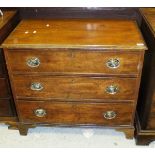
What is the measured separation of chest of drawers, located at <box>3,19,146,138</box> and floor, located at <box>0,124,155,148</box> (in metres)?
0.11

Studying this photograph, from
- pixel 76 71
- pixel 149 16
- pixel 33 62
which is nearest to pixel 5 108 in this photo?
pixel 33 62

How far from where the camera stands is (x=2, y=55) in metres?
1.44

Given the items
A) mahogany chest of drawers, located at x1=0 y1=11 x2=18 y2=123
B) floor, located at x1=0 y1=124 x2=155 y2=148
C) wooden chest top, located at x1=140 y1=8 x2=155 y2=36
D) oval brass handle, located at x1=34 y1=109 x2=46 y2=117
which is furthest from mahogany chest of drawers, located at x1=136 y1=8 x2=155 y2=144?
mahogany chest of drawers, located at x1=0 y1=11 x2=18 y2=123

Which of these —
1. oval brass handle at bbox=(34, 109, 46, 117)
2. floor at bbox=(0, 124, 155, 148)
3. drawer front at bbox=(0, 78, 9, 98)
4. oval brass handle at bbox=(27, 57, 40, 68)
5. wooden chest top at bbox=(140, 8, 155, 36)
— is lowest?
floor at bbox=(0, 124, 155, 148)

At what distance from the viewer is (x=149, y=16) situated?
5.10 ft

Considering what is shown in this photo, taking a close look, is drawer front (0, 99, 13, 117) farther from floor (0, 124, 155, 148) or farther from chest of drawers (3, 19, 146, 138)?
floor (0, 124, 155, 148)

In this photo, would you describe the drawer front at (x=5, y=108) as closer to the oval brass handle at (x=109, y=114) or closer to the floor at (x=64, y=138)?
the floor at (x=64, y=138)

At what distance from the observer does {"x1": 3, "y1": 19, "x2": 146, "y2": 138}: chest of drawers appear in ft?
4.50

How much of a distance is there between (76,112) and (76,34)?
21.0 inches

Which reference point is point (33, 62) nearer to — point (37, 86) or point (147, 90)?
point (37, 86)

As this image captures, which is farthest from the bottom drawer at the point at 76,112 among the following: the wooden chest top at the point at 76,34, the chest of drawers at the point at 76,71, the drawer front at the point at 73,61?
the wooden chest top at the point at 76,34

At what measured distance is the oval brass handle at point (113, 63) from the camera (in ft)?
4.59

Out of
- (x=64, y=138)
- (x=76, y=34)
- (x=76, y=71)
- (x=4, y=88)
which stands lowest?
(x=64, y=138)
